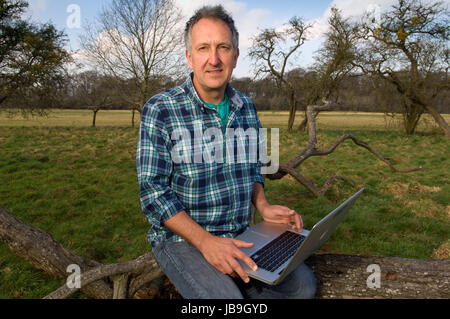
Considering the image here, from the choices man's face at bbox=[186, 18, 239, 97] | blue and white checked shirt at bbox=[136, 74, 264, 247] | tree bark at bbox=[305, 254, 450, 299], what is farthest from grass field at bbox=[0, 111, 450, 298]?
man's face at bbox=[186, 18, 239, 97]

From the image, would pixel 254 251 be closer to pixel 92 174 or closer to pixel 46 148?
pixel 92 174

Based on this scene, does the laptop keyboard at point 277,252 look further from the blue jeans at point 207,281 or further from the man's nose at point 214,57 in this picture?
the man's nose at point 214,57

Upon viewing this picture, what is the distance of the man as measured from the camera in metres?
1.68

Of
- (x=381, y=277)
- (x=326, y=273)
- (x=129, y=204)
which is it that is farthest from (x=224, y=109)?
(x=129, y=204)

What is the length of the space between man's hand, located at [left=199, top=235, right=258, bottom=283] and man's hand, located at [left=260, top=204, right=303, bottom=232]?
60 centimetres

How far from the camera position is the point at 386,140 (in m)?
16.6

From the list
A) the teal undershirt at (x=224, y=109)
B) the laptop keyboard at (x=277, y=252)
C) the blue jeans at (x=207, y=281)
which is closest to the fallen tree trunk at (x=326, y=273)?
the blue jeans at (x=207, y=281)

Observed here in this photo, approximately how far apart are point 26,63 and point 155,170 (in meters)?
11.5

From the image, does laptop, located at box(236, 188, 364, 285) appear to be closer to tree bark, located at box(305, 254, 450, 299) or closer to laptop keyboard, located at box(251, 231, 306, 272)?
laptop keyboard, located at box(251, 231, 306, 272)

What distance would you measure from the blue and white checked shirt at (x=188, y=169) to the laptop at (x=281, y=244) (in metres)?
0.18

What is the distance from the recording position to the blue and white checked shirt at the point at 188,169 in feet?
5.82

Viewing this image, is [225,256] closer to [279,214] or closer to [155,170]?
[155,170]

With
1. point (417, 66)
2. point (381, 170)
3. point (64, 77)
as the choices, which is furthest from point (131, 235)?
point (417, 66)

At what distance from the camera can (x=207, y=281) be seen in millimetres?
1639
